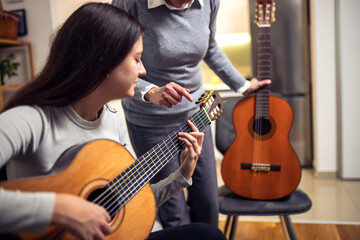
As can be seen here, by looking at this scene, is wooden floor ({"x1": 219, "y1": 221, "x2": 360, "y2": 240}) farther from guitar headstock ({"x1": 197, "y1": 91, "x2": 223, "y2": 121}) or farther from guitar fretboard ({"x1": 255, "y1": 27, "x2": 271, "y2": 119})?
guitar headstock ({"x1": 197, "y1": 91, "x2": 223, "y2": 121})

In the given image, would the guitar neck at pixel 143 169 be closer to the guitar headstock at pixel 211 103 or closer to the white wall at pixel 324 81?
the guitar headstock at pixel 211 103

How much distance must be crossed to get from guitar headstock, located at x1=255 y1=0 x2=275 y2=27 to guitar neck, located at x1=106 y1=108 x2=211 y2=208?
788 millimetres

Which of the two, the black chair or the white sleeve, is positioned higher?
the white sleeve

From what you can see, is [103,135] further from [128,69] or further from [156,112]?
[156,112]

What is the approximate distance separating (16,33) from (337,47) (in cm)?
292

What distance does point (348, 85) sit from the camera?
2.74 meters

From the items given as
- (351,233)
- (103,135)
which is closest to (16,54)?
(103,135)

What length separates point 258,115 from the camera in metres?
1.50

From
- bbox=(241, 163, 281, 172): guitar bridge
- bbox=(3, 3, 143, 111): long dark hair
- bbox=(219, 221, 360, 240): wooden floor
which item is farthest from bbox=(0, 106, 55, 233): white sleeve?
bbox=(219, 221, 360, 240): wooden floor

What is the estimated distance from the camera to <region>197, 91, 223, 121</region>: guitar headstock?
106 centimetres

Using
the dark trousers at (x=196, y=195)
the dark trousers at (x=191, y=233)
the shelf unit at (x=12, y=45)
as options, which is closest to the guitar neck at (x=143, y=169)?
the dark trousers at (x=191, y=233)

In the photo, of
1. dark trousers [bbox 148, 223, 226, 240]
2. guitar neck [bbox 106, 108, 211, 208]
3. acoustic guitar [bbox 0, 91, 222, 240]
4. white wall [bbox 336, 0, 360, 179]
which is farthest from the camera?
white wall [bbox 336, 0, 360, 179]

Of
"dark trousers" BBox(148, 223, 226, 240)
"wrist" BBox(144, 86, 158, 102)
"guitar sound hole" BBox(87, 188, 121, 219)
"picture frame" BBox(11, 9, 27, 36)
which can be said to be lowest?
"dark trousers" BBox(148, 223, 226, 240)

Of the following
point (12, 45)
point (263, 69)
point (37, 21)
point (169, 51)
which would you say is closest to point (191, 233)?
point (169, 51)
